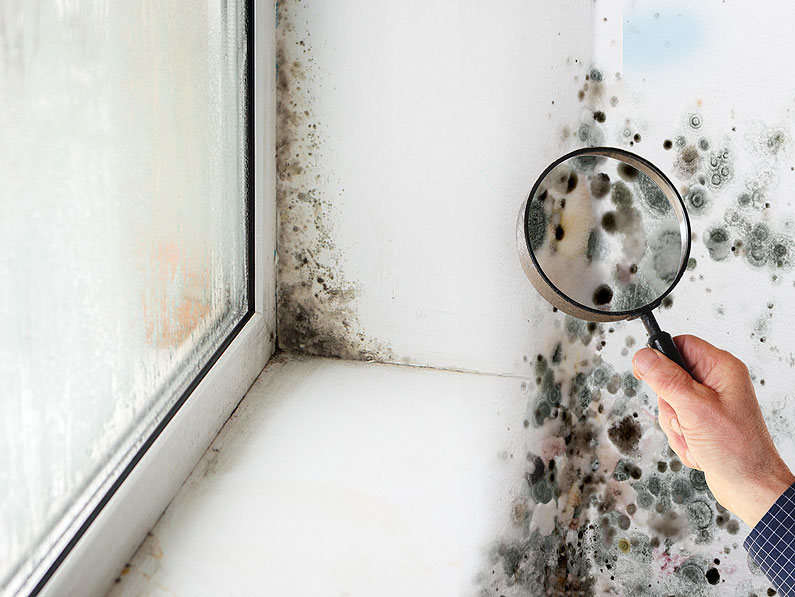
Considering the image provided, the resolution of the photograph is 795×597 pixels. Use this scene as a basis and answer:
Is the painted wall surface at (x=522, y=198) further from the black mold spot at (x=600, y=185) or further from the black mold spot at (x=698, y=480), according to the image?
the black mold spot at (x=600, y=185)

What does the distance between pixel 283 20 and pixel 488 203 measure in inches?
18.4

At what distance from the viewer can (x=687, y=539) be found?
1.10 m

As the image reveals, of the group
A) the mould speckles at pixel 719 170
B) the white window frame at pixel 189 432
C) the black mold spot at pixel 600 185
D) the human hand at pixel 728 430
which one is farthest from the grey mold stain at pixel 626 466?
the white window frame at pixel 189 432

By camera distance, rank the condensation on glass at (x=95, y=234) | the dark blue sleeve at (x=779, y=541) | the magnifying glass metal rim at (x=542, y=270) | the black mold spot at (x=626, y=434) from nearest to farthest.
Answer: the condensation on glass at (x=95, y=234) < the dark blue sleeve at (x=779, y=541) < the magnifying glass metal rim at (x=542, y=270) < the black mold spot at (x=626, y=434)

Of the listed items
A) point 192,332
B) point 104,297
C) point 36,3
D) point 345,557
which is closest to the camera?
point 36,3

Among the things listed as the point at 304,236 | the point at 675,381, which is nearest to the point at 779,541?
the point at 675,381

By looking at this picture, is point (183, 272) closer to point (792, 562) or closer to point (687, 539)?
point (792, 562)

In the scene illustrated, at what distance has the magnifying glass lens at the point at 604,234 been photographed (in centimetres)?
86

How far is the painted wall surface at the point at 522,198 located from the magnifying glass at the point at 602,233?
198mm

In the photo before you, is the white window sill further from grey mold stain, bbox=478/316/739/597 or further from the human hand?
the human hand

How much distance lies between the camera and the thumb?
733 millimetres

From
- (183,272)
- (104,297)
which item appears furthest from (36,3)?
(183,272)

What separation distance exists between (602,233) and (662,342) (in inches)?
8.8

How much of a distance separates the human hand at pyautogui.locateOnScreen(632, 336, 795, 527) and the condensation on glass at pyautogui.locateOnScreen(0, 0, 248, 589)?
1.90ft
